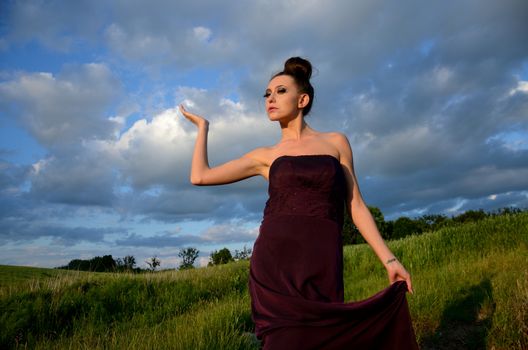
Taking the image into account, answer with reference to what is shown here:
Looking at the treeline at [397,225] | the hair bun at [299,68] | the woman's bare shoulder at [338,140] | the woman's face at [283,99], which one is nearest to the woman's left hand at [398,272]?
the woman's bare shoulder at [338,140]

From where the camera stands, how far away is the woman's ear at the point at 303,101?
4.06 meters

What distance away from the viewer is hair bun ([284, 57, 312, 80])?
162 inches

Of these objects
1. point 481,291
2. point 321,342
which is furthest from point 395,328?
point 481,291

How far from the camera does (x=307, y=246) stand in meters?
3.22

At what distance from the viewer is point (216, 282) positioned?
1332 centimetres

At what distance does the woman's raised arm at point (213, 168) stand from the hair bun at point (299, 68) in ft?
2.59

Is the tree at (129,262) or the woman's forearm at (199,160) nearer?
the woman's forearm at (199,160)

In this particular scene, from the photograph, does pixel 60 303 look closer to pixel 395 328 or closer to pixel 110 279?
pixel 110 279

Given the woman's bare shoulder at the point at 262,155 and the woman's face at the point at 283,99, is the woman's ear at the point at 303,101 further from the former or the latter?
the woman's bare shoulder at the point at 262,155

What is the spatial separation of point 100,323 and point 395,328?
782 centimetres

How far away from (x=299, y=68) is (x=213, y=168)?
1220mm

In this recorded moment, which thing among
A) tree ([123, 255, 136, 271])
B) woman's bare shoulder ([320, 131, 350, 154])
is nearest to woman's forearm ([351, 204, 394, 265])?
woman's bare shoulder ([320, 131, 350, 154])

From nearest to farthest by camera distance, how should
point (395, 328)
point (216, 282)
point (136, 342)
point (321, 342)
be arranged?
1. point (321, 342)
2. point (395, 328)
3. point (136, 342)
4. point (216, 282)

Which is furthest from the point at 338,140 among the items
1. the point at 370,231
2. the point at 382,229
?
the point at 382,229
